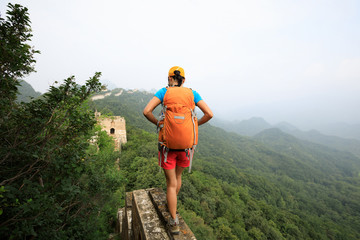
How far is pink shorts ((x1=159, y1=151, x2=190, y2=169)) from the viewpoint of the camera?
2.22 meters

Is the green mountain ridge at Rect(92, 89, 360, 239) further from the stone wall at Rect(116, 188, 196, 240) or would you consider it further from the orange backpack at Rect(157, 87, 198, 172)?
the orange backpack at Rect(157, 87, 198, 172)

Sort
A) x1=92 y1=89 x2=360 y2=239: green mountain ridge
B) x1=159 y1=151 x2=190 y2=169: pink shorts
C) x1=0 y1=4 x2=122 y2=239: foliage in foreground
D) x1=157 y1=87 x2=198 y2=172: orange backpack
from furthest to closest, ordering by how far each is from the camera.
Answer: x1=92 y1=89 x2=360 y2=239: green mountain ridge → x1=159 y1=151 x2=190 y2=169: pink shorts → x1=0 y1=4 x2=122 y2=239: foliage in foreground → x1=157 y1=87 x2=198 y2=172: orange backpack

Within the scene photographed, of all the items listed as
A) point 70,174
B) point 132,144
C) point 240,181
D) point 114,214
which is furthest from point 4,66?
point 240,181

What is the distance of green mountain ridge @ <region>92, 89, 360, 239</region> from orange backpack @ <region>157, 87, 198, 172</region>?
1181 cm

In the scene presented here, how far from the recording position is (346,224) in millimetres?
44938

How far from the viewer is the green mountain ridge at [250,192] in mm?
16766

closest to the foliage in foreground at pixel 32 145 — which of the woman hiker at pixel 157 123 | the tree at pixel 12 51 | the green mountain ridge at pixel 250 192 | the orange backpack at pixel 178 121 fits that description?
the tree at pixel 12 51

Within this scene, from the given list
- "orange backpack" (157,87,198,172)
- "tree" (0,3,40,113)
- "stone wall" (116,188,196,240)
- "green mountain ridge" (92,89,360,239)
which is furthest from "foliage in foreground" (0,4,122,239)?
"green mountain ridge" (92,89,360,239)

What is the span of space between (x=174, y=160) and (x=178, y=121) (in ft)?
2.18

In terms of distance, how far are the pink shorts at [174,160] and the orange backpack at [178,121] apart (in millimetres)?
102

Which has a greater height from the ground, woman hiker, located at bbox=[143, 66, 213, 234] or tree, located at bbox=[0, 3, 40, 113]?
tree, located at bbox=[0, 3, 40, 113]

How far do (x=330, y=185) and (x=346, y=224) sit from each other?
124ft

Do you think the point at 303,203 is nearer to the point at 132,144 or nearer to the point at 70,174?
the point at 132,144

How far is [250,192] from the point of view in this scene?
131ft
